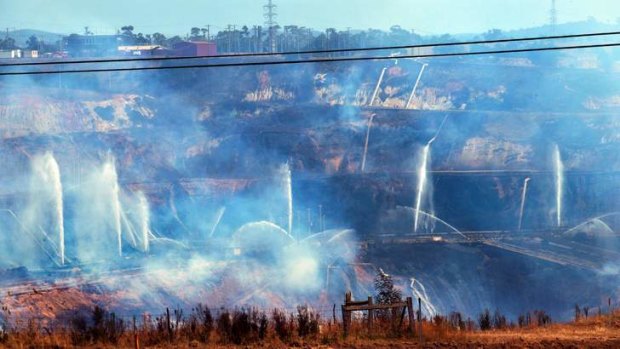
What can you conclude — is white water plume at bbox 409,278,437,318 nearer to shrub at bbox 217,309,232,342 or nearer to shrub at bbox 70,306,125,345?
shrub at bbox 217,309,232,342

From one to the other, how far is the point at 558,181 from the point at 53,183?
36.9 metres

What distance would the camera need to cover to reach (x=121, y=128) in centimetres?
6838

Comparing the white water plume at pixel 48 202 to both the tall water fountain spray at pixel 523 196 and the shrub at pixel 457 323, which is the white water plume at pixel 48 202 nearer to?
the shrub at pixel 457 323

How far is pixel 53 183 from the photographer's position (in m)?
56.0

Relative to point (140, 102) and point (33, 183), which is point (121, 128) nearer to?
point (140, 102)

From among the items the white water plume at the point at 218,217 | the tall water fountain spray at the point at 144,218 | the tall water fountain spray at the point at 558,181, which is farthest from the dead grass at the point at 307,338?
the tall water fountain spray at the point at 558,181

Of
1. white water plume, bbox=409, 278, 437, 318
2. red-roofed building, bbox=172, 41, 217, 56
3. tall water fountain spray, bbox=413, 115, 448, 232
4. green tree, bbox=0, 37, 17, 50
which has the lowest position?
white water plume, bbox=409, 278, 437, 318

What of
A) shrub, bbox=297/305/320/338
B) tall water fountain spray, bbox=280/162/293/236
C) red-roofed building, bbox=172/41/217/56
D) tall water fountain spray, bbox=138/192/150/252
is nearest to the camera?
shrub, bbox=297/305/320/338

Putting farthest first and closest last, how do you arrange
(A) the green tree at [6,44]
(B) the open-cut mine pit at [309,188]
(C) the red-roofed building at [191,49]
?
(A) the green tree at [6,44] < (C) the red-roofed building at [191,49] < (B) the open-cut mine pit at [309,188]

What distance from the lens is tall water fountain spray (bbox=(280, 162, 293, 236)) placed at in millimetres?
54638

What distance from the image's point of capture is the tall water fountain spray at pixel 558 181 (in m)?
57.4

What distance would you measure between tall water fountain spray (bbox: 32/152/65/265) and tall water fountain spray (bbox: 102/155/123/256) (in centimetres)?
322

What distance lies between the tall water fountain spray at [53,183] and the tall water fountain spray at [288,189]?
14.9m

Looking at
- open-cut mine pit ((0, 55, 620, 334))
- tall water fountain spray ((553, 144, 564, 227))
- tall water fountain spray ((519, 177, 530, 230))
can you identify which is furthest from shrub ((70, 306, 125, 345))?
tall water fountain spray ((553, 144, 564, 227))
